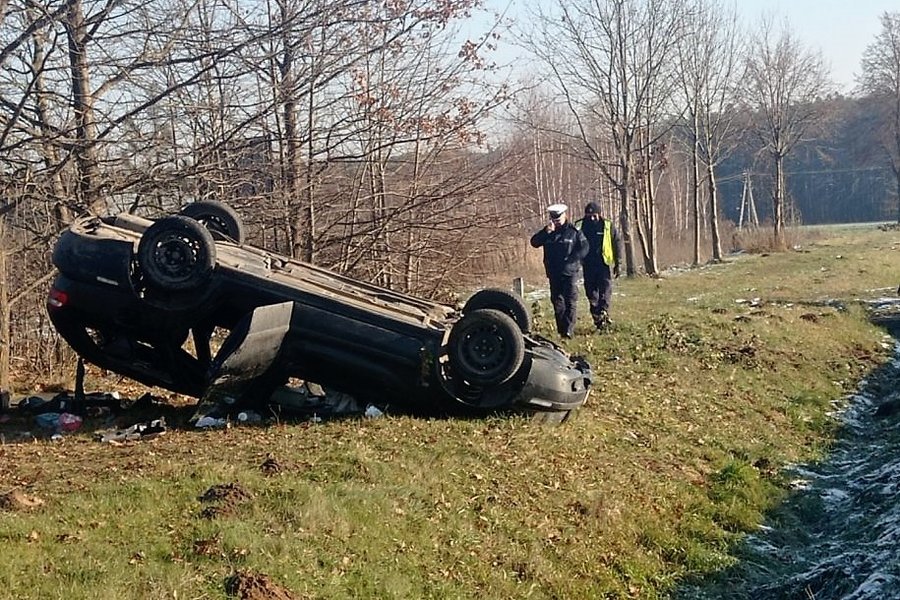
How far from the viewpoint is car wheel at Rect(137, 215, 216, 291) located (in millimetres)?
7012

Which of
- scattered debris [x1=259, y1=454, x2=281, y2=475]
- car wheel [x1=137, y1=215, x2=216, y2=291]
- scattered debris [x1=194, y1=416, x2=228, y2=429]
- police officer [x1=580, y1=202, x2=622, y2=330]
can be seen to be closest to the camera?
scattered debris [x1=259, y1=454, x2=281, y2=475]

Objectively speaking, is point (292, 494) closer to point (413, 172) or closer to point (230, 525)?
point (230, 525)

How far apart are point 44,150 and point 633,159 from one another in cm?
2431

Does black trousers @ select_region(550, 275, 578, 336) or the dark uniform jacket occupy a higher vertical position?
the dark uniform jacket

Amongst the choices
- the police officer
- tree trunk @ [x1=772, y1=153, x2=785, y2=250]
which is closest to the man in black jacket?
the police officer

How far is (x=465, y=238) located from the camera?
1469cm

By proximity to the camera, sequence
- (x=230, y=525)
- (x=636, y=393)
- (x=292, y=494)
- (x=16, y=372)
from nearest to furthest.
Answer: (x=230, y=525) < (x=292, y=494) < (x=636, y=393) < (x=16, y=372)

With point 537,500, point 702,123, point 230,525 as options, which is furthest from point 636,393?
point 702,123

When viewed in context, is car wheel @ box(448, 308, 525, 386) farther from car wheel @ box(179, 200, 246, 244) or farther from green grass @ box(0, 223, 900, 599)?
car wheel @ box(179, 200, 246, 244)

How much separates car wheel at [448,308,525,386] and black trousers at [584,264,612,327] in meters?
6.27

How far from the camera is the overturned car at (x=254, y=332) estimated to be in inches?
277

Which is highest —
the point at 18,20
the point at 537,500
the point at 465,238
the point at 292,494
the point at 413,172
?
the point at 18,20

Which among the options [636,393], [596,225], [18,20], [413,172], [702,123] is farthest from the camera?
[702,123]

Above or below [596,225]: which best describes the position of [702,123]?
above
